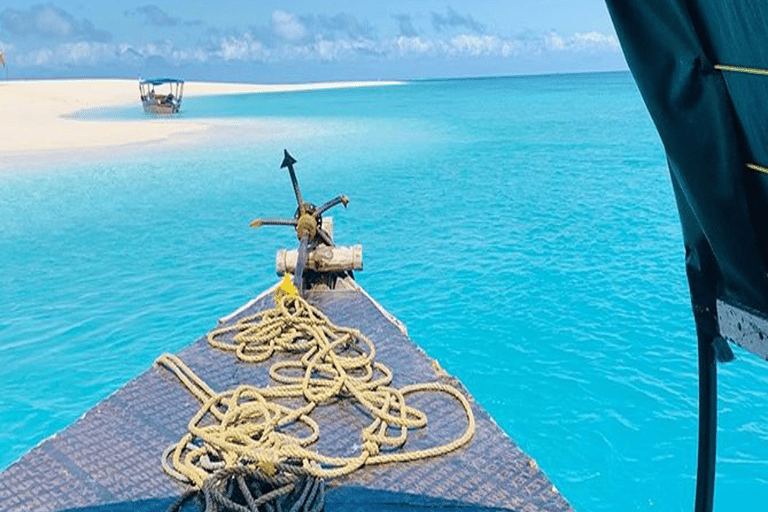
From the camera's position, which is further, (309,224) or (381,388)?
(309,224)

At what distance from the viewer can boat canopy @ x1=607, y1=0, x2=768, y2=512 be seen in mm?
1562

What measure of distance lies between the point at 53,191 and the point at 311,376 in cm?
2230

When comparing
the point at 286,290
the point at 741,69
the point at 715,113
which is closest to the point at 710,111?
the point at 715,113

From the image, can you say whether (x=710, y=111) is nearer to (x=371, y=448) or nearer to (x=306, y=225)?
(x=371, y=448)

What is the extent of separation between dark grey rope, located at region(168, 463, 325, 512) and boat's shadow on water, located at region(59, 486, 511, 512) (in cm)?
18

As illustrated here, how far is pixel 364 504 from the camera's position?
3746mm

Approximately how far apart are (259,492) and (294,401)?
1397 mm

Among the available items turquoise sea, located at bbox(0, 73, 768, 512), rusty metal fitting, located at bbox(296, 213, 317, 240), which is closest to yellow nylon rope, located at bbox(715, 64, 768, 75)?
rusty metal fitting, located at bbox(296, 213, 317, 240)

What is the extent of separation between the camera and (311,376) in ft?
17.2

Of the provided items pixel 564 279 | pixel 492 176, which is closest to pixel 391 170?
pixel 492 176

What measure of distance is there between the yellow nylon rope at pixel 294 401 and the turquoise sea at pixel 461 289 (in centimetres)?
380

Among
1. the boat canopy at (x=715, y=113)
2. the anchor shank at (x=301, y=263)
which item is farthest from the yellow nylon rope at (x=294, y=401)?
the boat canopy at (x=715, y=113)

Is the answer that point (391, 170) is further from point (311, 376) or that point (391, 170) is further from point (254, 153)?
point (311, 376)

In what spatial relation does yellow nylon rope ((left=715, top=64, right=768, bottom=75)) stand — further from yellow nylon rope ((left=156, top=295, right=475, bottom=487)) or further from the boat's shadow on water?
yellow nylon rope ((left=156, top=295, right=475, bottom=487))
